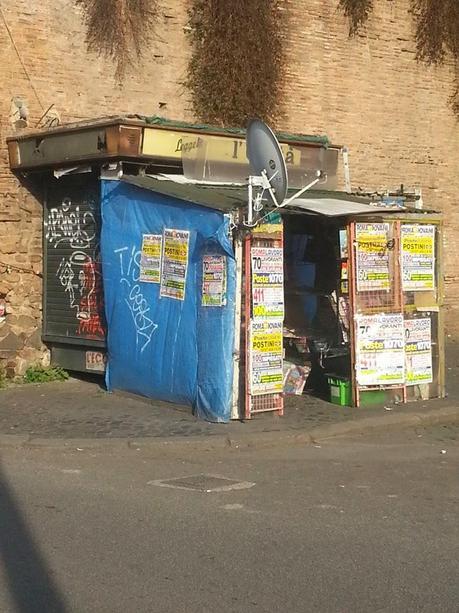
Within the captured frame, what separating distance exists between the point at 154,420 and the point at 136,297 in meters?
1.70

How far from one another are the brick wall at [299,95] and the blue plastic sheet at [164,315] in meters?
1.65

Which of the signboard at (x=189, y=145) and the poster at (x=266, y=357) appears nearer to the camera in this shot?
the poster at (x=266, y=357)

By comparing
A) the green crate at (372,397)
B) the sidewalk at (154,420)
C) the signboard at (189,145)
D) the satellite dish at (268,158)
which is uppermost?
the signboard at (189,145)

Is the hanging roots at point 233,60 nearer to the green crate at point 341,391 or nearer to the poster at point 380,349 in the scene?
the poster at point 380,349

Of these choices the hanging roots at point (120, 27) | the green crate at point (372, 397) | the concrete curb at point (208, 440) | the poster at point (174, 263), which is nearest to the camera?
the concrete curb at point (208, 440)

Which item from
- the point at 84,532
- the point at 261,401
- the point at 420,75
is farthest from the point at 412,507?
the point at 420,75

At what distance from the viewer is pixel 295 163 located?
12.0 m

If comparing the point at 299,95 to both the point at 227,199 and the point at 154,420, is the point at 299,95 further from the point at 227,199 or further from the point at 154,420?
the point at 154,420

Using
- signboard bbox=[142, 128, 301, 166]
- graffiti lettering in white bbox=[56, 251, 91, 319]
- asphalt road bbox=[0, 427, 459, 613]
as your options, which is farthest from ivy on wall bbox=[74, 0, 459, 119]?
asphalt road bbox=[0, 427, 459, 613]

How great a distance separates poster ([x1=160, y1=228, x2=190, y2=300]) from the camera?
10.1 metres

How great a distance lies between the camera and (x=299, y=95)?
14.8 meters

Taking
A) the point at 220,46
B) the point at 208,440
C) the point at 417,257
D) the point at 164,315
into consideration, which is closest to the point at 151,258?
the point at 164,315

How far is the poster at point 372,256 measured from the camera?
10562mm

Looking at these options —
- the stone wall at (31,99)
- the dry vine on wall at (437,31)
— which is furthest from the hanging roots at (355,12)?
the stone wall at (31,99)
